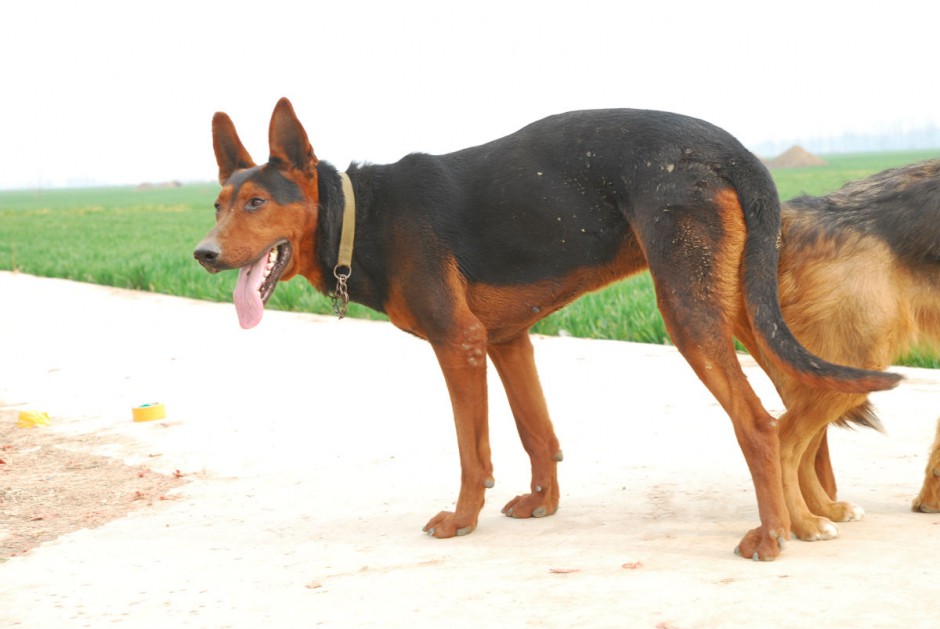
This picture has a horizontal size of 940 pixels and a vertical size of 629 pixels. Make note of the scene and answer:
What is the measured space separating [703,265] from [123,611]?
2.78 meters

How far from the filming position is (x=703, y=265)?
15.1 ft

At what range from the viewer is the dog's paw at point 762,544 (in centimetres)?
439

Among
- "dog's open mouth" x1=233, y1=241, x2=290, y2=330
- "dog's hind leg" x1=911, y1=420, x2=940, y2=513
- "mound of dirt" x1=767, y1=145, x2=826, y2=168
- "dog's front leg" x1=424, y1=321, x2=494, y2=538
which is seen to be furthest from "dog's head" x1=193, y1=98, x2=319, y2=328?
"mound of dirt" x1=767, y1=145, x2=826, y2=168

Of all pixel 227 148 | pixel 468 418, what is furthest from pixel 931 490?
pixel 227 148

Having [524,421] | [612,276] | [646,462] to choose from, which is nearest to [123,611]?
[524,421]

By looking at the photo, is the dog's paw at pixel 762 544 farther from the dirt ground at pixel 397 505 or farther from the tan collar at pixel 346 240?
the tan collar at pixel 346 240

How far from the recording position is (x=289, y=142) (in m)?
5.16

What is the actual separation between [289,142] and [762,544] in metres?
2.81

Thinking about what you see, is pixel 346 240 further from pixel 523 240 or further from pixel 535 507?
pixel 535 507

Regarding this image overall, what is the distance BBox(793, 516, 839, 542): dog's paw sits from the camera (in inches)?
185

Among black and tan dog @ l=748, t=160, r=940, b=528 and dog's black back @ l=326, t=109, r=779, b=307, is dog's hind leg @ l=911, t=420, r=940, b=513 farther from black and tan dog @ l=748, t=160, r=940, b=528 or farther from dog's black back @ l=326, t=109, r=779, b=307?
dog's black back @ l=326, t=109, r=779, b=307

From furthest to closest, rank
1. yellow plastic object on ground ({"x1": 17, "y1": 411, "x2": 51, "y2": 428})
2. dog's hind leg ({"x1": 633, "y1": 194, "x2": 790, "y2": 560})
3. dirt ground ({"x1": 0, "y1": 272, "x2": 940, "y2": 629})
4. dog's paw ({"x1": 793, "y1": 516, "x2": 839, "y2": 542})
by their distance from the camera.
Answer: yellow plastic object on ground ({"x1": 17, "y1": 411, "x2": 51, "y2": 428})
dog's paw ({"x1": 793, "y1": 516, "x2": 839, "y2": 542})
dog's hind leg ({"x1": 633, "y1": 194, "x2": 790, "y2": 560})
dirt ground ({"x1": 0, "y1": 272, "x2": 940, "y2": 629})

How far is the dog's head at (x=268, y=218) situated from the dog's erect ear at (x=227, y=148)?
0.24 m

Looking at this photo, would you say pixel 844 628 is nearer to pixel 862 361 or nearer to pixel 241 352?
pixel 862 361
